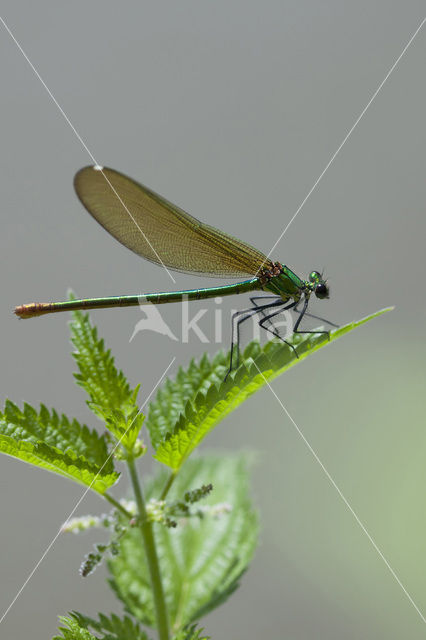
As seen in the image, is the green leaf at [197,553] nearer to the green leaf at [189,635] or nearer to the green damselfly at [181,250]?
the green leaf at [189,635]

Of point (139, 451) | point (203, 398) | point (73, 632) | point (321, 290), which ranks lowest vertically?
point (73, 632)

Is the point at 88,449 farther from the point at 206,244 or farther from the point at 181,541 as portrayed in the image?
the point at 206,244

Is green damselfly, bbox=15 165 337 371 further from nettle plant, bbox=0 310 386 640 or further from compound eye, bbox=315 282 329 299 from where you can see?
nettle plant, bbox=0 310 386 640

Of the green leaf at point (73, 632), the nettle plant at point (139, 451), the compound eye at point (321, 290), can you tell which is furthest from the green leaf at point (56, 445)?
the compound eye at point (321, 290)

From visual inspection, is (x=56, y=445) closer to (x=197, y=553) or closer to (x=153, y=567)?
(x=153, y=567)

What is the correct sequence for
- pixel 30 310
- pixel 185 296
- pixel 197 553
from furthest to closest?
pixel 185 296, pixel 30 310, pixel 197 553

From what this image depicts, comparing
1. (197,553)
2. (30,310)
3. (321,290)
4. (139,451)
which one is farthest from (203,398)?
(321,290)
